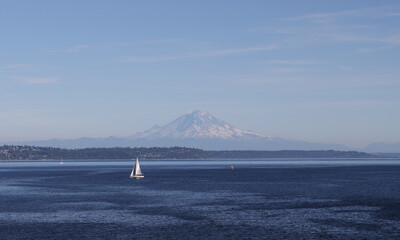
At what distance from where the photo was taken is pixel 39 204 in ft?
319

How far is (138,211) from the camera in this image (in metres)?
86.7

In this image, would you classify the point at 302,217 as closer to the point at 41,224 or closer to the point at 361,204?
the point at 361,204

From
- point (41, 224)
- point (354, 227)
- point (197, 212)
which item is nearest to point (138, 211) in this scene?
point (197, 212)

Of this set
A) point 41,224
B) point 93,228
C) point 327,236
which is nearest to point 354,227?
point 327,236

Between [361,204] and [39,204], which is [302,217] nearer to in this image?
[361,204]

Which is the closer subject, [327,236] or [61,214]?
[327,236]

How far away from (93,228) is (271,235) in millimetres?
21690

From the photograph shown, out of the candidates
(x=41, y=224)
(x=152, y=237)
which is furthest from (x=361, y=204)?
(x=41, y=224)

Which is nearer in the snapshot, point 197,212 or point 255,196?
point 197,212

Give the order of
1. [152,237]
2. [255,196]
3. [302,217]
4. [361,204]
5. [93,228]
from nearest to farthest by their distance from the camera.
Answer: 1. [152,237]
2. [93,228]
3. [302,217]
4. [361,204]
5. [255,196]

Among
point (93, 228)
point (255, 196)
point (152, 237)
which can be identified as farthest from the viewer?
point (255, 196)

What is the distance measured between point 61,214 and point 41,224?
1076 centimetres

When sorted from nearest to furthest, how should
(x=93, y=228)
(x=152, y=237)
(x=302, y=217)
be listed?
1. (x=152, y=237)
2. (x=93, y=228)
3. (x=302, y=217)

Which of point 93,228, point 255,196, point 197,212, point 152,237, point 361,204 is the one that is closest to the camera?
point 152,237
